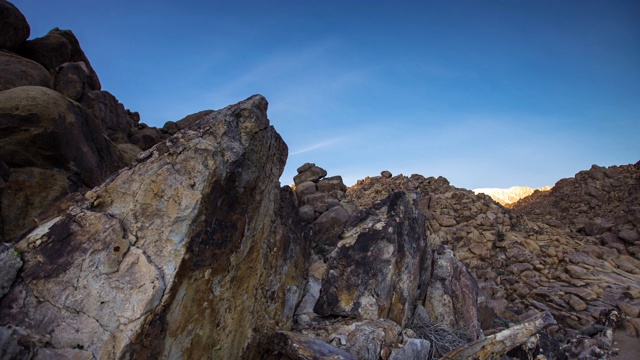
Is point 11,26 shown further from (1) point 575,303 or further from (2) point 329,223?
(1) point 575,303

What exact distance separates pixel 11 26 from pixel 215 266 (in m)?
11.4

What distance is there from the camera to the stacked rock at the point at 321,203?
1135 centimetres

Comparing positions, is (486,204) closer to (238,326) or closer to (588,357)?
(588,357)

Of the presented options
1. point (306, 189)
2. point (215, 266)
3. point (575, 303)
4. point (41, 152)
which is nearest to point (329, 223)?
point (306, 189)

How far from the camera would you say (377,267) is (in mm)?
5695

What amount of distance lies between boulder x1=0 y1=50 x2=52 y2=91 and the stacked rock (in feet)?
25.4

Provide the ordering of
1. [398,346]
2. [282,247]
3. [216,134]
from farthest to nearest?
1. [282,247]
2. [398,346]
3. [216,134]

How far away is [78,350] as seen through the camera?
7.92 feet

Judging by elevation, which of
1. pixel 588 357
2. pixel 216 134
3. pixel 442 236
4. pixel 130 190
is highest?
pixel 442 236

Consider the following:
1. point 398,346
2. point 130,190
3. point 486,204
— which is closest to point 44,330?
point 130,190

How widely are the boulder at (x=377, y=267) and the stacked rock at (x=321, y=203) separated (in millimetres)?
1701

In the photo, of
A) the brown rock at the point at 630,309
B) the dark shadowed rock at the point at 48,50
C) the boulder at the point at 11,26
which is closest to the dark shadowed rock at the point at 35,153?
the boulder at the point at 11,26

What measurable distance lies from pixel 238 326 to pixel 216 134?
196 cm

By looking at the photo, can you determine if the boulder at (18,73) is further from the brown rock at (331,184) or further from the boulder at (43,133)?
the brown rock at (331,184)
